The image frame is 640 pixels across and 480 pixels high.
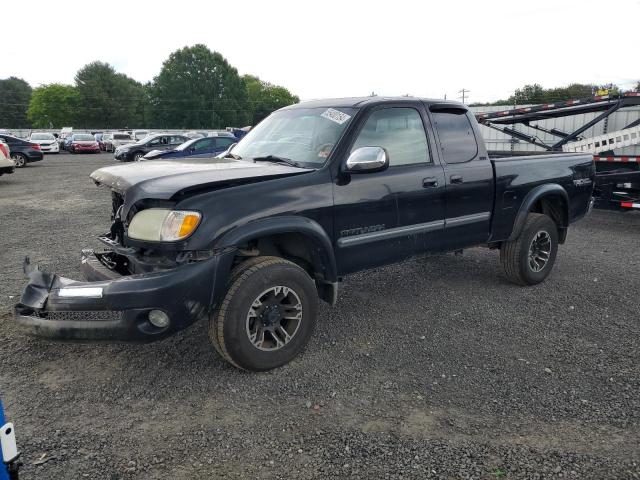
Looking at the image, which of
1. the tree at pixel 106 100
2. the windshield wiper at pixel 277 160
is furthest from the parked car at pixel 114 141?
the tree at pixel 106 100

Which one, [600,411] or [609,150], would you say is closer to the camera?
[600,411]

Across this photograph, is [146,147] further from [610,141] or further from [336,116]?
[336,116]

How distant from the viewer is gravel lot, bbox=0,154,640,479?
2607 mm

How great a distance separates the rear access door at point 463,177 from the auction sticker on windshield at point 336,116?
93cm

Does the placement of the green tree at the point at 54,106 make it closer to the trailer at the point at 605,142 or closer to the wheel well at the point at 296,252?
the trailer at the point at 605,142

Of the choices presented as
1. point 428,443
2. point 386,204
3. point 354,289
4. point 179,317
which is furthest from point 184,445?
point 354,289

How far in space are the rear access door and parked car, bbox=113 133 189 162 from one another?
2007 cm

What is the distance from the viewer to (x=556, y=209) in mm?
5625

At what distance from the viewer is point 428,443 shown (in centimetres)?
276

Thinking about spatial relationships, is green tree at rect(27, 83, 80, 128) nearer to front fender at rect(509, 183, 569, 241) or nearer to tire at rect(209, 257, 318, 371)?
front fender at rect(509, 183, 569, 241)

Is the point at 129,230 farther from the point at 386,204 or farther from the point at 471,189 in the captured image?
the point at 471,189

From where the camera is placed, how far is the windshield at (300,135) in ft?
12.7

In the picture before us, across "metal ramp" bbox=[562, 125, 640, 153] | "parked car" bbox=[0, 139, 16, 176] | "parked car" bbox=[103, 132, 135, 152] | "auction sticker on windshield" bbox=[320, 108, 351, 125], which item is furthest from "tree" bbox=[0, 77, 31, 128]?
"auction sticker on windshield" bbox=[320, 108, 351, 125]

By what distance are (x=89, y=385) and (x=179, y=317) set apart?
89 centimetres
